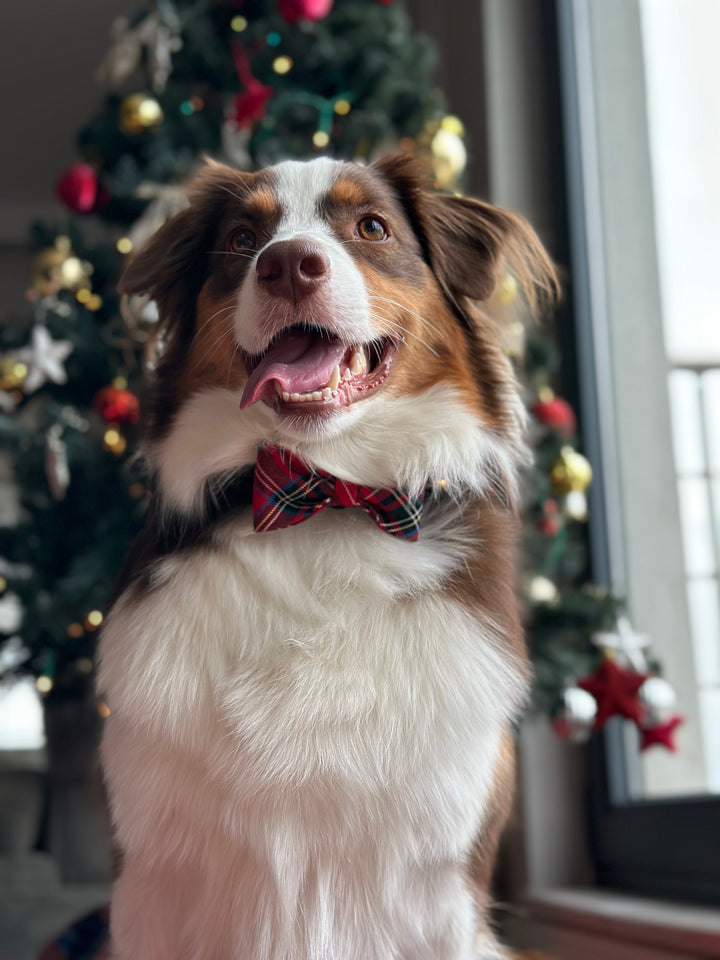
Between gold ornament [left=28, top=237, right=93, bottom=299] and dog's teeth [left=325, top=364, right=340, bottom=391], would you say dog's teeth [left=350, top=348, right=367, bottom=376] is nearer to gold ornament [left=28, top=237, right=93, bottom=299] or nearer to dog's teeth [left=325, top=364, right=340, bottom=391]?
dog's teeth [left=325, top=364, right=340, bottom=391]

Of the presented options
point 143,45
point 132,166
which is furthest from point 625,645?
point 143,45

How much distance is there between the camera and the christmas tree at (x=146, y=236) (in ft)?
6.91

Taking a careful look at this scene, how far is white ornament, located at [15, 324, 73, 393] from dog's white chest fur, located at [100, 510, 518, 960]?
4.01 feet

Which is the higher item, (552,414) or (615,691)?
(552,414)

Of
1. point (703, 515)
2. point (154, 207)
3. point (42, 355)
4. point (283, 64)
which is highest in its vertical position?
point (283, 64)

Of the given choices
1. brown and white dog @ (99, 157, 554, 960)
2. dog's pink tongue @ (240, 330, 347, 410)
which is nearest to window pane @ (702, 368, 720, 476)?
brown and white dog @ (99, 157, 554, 960)

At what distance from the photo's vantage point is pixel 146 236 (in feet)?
6.75

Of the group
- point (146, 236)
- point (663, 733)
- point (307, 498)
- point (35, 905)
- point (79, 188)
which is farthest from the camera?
point (35, 905)

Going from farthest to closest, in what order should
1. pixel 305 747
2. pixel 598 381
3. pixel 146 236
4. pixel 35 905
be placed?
1. pixel 35 905
2. pixel 598 381
3. pixel 146 236
4. pixel 305 747

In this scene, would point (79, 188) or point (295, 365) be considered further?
point (79, 188)

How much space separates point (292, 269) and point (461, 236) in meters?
0.33

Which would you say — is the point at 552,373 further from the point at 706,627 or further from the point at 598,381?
the point at 706,627

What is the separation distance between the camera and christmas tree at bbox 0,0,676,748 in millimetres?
2107

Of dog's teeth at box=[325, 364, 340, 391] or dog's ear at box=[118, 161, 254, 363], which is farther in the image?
dog's ear at box=[118, 161, 254, 363]
